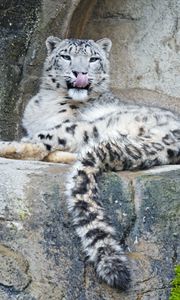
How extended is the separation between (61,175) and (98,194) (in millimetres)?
201

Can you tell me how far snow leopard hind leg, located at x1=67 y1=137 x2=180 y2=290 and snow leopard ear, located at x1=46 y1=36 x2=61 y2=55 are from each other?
1.21 metres

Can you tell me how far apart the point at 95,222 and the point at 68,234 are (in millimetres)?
122

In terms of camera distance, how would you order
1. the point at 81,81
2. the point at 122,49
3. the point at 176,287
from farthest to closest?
the point at 122,49 < the point at 81,81 < the point at 176,287

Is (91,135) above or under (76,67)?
under

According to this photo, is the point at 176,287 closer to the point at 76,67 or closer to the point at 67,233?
the point at 67,233

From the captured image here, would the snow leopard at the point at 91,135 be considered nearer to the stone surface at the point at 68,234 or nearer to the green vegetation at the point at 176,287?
the stone surface at the point at 68,234

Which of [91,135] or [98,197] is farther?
[91,135]

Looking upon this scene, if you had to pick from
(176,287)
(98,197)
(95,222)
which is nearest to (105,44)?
(98,197)

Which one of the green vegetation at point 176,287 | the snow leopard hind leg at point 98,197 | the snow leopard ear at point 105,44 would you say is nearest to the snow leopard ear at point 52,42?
the snow leopard ear at point 105,44

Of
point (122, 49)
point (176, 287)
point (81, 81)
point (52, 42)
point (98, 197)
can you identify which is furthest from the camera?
point (122, 49)

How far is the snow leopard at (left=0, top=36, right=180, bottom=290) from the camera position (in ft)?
10.7

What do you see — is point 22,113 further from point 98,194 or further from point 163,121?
point 98,194

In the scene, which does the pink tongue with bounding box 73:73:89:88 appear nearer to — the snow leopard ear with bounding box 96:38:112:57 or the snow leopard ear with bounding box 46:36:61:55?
the snow leopard ear with bounding box 46:36:61:55

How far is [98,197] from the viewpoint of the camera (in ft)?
11.3
